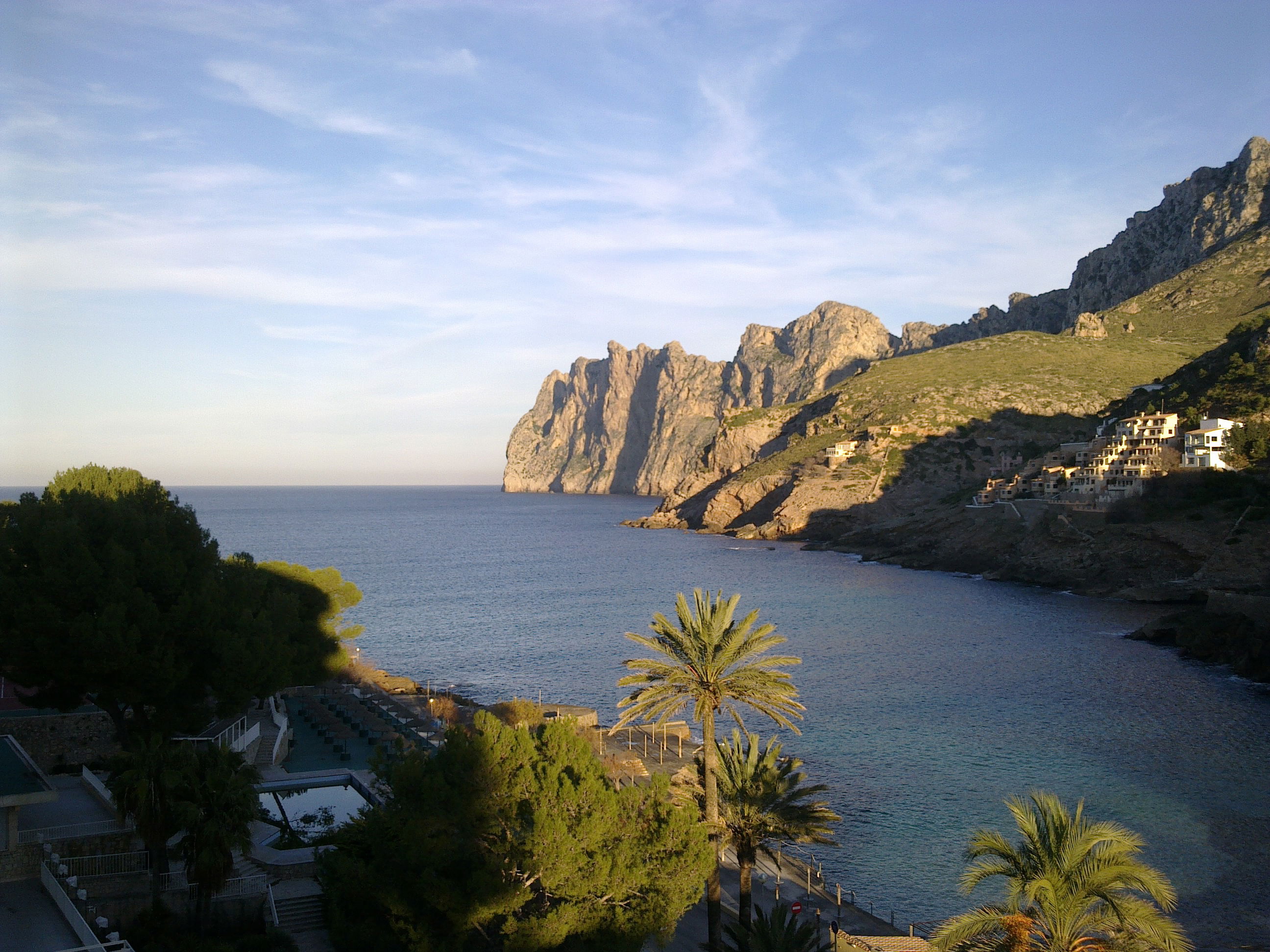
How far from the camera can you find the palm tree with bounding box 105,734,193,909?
17.9 m

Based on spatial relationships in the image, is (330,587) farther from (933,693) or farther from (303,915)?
(933,693)

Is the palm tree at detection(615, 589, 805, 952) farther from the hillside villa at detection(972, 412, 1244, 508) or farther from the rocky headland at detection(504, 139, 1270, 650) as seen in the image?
the hillside villa at detection(972, 412, 1244, 508)

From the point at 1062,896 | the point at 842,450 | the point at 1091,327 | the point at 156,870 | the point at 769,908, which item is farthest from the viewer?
the point at 1091,327

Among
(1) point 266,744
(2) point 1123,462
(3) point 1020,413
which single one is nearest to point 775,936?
(1) point 266,744

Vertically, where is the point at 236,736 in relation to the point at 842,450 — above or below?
below

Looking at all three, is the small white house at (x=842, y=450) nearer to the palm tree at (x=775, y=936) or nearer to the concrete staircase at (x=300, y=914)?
the palm tree at (x=775, y=936)

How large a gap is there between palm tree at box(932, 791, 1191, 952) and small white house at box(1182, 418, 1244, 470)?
295ft

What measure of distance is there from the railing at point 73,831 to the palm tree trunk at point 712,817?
12789mm

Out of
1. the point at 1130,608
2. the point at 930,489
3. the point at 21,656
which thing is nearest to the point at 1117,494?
the point at 1130,608

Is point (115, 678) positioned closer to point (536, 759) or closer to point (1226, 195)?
point (536, 759)

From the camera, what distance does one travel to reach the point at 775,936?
18891 mm

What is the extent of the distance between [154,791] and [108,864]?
4280 millimetres

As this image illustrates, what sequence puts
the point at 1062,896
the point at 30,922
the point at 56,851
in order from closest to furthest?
the point at 1062,896 → the point at 30,922 → the point at 56,851

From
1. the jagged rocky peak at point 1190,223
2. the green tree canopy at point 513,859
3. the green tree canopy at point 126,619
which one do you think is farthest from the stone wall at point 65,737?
the jagged rocky peak at point 1190,223
